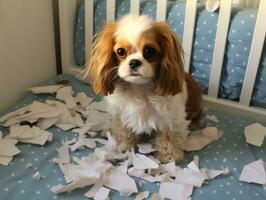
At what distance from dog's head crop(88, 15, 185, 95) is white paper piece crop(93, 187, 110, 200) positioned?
12.4 inches

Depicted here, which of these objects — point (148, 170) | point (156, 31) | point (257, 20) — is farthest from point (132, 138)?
point (257, 20)

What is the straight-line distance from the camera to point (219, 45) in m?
1.49

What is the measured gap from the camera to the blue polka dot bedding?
145 centimetres

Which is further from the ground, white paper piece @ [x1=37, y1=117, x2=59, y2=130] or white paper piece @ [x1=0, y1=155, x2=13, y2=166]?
white paper piece @ [x1=37, y1=117, x2=59, y2=130]

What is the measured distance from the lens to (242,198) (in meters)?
1.20

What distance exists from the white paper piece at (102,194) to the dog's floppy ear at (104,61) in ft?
1.02

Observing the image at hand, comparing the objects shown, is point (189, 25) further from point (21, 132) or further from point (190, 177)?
point (21, 132)

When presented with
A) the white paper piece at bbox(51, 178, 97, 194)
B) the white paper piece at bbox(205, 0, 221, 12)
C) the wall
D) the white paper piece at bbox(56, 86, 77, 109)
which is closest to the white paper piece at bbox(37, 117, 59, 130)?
the white paper piece at bbox(56, 86, 77, 109)

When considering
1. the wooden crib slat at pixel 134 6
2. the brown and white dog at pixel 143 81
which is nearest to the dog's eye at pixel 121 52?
the brown and white dog at pixel 143 81

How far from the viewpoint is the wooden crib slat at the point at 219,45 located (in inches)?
56.2

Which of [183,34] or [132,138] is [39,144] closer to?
[132,138]

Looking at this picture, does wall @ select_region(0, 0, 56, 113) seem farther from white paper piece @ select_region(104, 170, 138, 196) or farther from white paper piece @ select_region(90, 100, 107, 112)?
white paper piece @ select_region(104, 170, 138, 196)

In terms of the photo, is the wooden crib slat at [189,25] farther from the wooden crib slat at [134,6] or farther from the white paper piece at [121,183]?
the white paper piece at [121,183]

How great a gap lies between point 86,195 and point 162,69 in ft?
1.50
